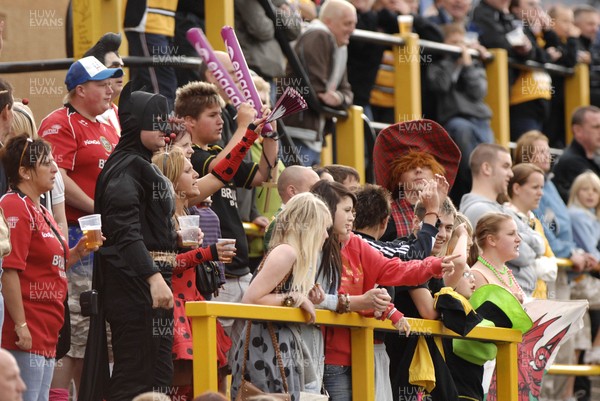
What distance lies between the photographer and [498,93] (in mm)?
13656

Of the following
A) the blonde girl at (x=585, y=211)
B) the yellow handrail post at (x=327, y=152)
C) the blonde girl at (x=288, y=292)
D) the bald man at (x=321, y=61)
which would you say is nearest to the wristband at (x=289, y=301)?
the blonde girl at (x=288, y=292)

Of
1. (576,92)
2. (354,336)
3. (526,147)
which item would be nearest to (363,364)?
(354,336)

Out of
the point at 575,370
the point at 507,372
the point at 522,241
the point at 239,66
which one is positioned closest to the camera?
the point at 507,372

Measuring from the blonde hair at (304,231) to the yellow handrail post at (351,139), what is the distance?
4554 mm

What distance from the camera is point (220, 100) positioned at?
8.53 m

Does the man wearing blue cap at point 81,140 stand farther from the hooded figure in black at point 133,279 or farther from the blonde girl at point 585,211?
the blonde girl at point 585,211

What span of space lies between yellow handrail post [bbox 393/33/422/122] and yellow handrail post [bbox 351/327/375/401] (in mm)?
5188

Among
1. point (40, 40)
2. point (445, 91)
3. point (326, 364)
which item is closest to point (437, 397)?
point (326, 364)

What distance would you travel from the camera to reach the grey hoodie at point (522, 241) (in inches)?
398

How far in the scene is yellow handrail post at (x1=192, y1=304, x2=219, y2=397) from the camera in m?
6.64

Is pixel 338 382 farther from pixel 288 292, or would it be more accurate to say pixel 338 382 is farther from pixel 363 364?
pixel 288 292

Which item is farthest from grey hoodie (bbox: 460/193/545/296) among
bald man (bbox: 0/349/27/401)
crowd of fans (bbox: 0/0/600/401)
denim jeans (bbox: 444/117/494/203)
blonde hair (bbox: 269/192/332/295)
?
bald man (bbox: 0/349/27/401)

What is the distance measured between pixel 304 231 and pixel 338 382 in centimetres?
89

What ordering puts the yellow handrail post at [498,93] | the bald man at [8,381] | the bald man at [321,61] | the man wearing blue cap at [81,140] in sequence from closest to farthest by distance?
the bald man at [8,381] < the man wearing blue cap at [81,140] < the bald man at [321,61] < the yellow handrail post at [498,93]
